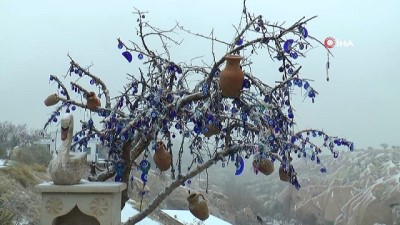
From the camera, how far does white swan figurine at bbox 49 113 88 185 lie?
75.8 inches

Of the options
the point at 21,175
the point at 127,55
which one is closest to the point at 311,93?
the point at 127,55

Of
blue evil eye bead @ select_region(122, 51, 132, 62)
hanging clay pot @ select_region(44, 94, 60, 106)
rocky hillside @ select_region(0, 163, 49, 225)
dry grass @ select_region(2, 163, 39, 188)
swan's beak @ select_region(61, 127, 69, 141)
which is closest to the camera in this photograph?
swan's beak @ select_region(61, 127, 69, 141)

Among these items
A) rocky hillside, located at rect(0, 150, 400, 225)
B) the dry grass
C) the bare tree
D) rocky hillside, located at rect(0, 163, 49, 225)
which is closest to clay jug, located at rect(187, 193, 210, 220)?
the bare tree

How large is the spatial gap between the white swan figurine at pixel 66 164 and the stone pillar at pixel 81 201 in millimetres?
36

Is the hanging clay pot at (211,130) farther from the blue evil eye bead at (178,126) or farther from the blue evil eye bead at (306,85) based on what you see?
the blue evil eye bead at (306,85)

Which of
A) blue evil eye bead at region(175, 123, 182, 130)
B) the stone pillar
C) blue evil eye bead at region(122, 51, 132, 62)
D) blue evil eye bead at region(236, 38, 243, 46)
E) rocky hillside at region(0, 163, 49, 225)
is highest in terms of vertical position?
blue evil eye bead at region(236, 38, 243, 46)

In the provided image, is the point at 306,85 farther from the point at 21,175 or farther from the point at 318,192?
the point at 21,175

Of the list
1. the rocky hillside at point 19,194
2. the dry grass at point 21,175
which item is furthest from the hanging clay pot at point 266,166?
the dry grass at point 21,175

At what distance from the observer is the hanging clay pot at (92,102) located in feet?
8.29

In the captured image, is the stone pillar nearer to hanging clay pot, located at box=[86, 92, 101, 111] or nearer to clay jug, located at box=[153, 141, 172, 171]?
clay jug, located at box=[153, 141, 172, 171]

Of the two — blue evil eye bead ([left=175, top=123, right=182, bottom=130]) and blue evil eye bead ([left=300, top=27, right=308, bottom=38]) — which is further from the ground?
blue evil eye bead ([left=300, top=27, right=308, bottom=38])

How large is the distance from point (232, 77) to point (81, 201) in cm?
87

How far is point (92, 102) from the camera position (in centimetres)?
252

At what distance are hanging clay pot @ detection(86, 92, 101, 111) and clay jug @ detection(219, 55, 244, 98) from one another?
0.86 meters
